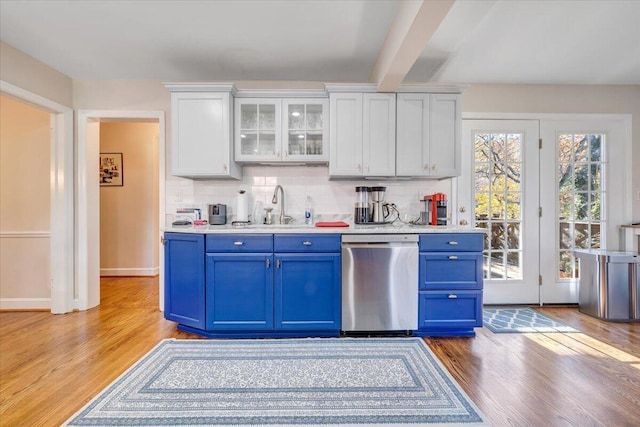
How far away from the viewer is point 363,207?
309 centimetres

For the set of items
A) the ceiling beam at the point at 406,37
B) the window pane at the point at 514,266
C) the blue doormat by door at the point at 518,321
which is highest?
the ceiling beam at the point at 406,37

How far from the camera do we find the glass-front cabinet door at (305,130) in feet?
9.79

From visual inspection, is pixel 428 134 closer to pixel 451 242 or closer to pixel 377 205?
pixel 377 205

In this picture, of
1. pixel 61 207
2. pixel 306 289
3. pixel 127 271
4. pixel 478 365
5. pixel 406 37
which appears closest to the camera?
pixel 406 37

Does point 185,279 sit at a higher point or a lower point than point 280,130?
lower

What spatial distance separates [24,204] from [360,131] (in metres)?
3.65

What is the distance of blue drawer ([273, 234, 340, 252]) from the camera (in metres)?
2.56

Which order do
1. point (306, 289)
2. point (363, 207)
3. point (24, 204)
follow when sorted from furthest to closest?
point (24, 204), point (363, 207), point (306, 289)

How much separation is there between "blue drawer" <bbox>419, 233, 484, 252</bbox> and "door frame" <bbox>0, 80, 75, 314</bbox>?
141 inches

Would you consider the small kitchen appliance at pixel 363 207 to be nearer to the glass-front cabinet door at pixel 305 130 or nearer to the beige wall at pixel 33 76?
the glass-front cabinet door at pixel 305 130

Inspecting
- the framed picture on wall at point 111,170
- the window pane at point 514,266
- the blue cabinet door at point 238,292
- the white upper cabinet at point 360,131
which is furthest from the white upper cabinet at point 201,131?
the window pane at point 514,266

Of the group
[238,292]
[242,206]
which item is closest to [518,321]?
[238,292]

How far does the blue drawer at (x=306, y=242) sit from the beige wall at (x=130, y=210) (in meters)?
3.36

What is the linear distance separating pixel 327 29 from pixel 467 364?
8.84 feet
